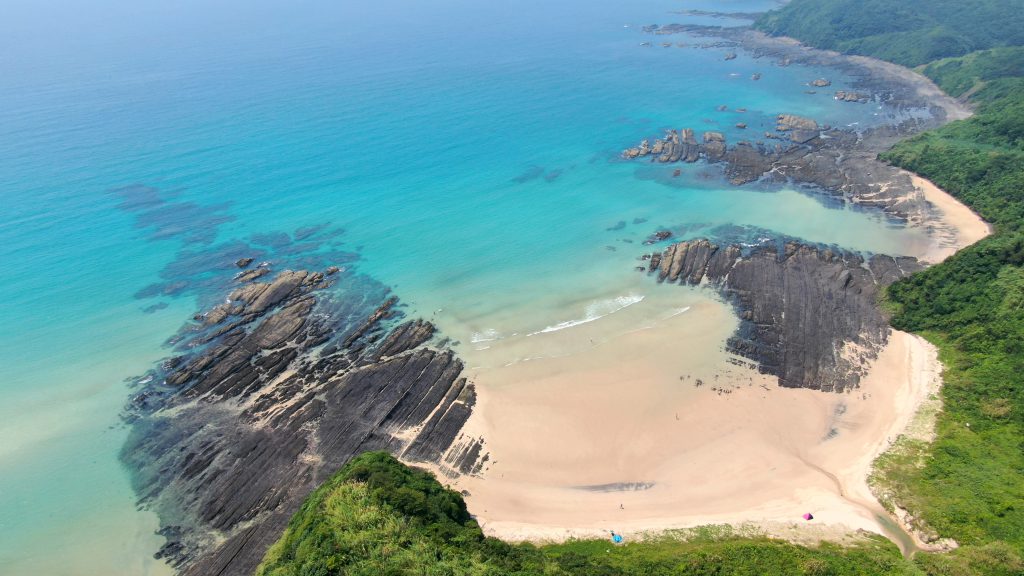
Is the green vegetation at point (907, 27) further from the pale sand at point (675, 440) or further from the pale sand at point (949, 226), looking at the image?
the pale sand at point (675, 440)

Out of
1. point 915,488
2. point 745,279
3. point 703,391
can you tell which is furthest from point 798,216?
point 915,488

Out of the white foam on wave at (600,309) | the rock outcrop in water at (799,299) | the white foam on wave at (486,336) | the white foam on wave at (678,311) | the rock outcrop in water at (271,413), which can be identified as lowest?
the rock outcrop in water at (799,299)

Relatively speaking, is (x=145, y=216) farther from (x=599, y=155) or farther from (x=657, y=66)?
(x=657, y=66)

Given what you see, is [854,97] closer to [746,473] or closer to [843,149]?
[843,149]

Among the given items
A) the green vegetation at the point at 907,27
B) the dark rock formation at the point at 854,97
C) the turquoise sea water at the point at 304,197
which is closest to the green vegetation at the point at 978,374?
the turquoise sea water at the point at 304,197

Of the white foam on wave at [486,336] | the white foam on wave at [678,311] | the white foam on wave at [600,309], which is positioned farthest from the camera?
the white foam on wave at [678,311]

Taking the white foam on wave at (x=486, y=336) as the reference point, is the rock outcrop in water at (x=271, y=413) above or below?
above
